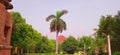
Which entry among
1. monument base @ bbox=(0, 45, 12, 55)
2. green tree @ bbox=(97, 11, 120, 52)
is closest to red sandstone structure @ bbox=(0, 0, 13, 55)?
monument base @ bbox=(0, 45, 12, 55)

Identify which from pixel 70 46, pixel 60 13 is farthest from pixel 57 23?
pixel 70 46

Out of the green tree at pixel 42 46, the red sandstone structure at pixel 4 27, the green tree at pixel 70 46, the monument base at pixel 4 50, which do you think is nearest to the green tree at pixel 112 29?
the green tree at pixel 42 46

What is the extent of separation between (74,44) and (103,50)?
89.1 ft

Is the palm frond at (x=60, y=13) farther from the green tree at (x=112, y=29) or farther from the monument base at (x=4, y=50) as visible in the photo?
the monument base at (x=4, y=50)

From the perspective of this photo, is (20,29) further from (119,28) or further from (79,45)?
(79,45)

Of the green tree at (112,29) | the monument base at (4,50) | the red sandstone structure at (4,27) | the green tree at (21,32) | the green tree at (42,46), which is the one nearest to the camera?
the monument base at (4,50)

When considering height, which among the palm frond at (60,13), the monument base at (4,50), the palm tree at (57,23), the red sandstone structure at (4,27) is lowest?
the monument base at (4,50)

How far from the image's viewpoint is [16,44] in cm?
3522

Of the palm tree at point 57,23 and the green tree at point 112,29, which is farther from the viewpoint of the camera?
the palm tree at point 57,23

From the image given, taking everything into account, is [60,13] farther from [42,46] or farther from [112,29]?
[112,29]

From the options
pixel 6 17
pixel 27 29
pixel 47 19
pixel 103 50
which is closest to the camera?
pixel 6 17

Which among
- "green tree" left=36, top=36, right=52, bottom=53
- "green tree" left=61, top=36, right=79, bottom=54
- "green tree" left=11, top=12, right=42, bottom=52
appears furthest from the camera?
"green tree" left=61, top=36, right=79, bottom=54

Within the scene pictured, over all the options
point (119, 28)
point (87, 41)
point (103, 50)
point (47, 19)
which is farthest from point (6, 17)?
point (87, 41)

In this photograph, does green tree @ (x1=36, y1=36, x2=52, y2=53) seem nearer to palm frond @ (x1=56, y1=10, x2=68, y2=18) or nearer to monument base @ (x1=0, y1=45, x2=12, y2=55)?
palm frond @ (x1=56, y1=10, x2=68, y2=18)
